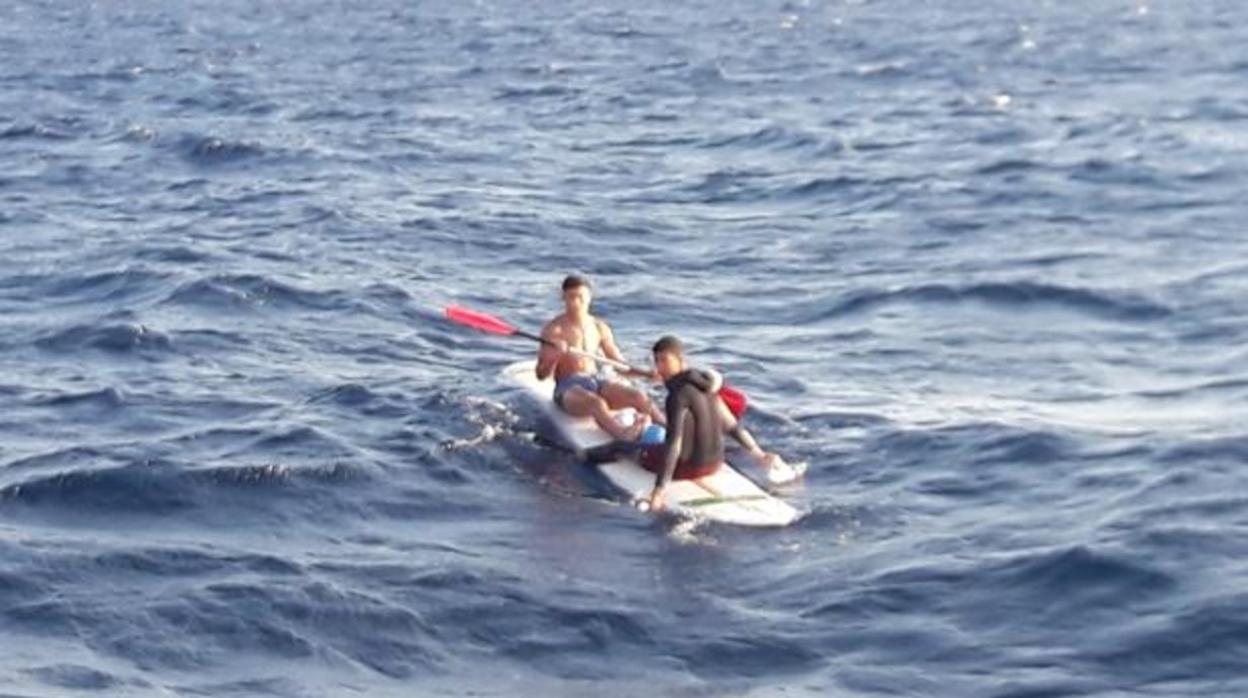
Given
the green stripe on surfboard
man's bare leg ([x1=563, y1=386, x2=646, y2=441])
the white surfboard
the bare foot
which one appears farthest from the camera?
man's bare leg ([x1=563, y1=386, x2=646, y2=441])

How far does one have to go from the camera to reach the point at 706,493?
1630 centimetres

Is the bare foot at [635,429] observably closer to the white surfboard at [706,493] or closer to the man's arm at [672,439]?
the white surfboard at [706,493]

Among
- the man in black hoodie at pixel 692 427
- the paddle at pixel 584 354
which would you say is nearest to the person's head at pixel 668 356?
the man in black hoodie at pixel 692 427

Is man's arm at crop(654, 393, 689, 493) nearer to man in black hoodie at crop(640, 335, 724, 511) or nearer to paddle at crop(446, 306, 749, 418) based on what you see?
man in black hoodie at crop(640, 335, 724, 511)

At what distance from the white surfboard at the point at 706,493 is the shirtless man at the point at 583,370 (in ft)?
0.69

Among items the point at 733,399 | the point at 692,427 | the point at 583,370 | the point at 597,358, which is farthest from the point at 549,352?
the point at 692,427

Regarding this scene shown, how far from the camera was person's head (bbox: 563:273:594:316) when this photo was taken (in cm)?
1867

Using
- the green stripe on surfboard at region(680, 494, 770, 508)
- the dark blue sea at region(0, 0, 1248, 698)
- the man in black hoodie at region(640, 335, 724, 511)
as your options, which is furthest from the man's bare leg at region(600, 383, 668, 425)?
the green stripe on surfboard at region(680, 494, 770, 508)

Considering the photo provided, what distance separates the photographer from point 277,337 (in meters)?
22.0

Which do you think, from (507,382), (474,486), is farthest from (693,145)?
(474,486)

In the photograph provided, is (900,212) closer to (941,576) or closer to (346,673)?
(941,576)

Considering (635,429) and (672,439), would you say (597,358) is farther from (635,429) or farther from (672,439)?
(672,439)

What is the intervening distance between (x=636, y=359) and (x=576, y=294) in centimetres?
258

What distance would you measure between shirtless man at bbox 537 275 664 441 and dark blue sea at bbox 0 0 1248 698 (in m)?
0.43
